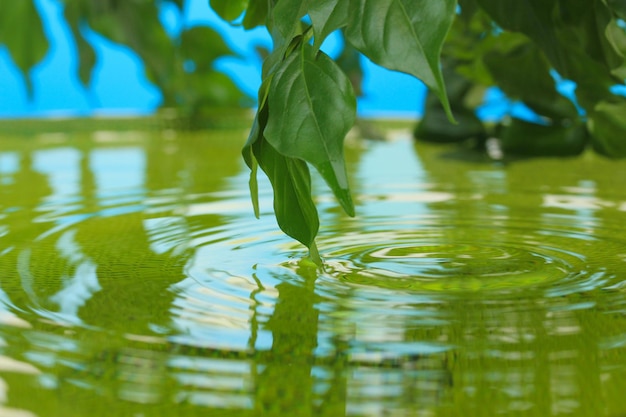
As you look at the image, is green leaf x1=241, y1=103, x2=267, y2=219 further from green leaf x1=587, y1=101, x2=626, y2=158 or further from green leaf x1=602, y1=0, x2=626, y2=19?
green leaf x1=587, y1=101, x2=626, y2=158

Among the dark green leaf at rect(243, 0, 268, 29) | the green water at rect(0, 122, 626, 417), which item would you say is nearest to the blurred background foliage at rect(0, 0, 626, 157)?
→ the dark green leaf at rect(243, 0, 268, 29)

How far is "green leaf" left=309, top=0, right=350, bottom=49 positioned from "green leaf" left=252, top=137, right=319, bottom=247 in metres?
0.07

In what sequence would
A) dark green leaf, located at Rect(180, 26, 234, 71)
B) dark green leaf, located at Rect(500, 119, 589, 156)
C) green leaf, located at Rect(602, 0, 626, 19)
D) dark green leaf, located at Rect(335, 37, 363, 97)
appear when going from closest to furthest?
green leaf, located at Rect(602, 0, 626, 19) → dark green leaf, located at Rect(500, 119, 589, 156) → dark green leaf, located at Rect(335, 37, 363, 97) → dark green leaf, located at Rect(180, 26, 234, 71)

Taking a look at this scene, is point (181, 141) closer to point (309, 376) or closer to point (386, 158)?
point (386, 158)

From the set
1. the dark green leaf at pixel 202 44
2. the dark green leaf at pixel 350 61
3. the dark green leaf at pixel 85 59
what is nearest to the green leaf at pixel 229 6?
the dark green leaf at pixel 85 59

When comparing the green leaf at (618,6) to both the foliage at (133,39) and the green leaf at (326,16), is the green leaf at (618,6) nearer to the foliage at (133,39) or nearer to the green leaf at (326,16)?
the green leaf at (326,16)

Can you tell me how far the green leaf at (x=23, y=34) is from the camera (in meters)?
1.35

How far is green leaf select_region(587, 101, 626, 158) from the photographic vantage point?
753mm

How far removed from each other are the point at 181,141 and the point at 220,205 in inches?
32.0

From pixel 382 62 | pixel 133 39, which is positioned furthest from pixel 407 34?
pixel 133 39

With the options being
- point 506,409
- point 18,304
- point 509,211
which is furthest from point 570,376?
point 509,211

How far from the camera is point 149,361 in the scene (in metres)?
0.38

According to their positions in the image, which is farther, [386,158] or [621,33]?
[386,158]

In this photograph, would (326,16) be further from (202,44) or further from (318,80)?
(202,44)
